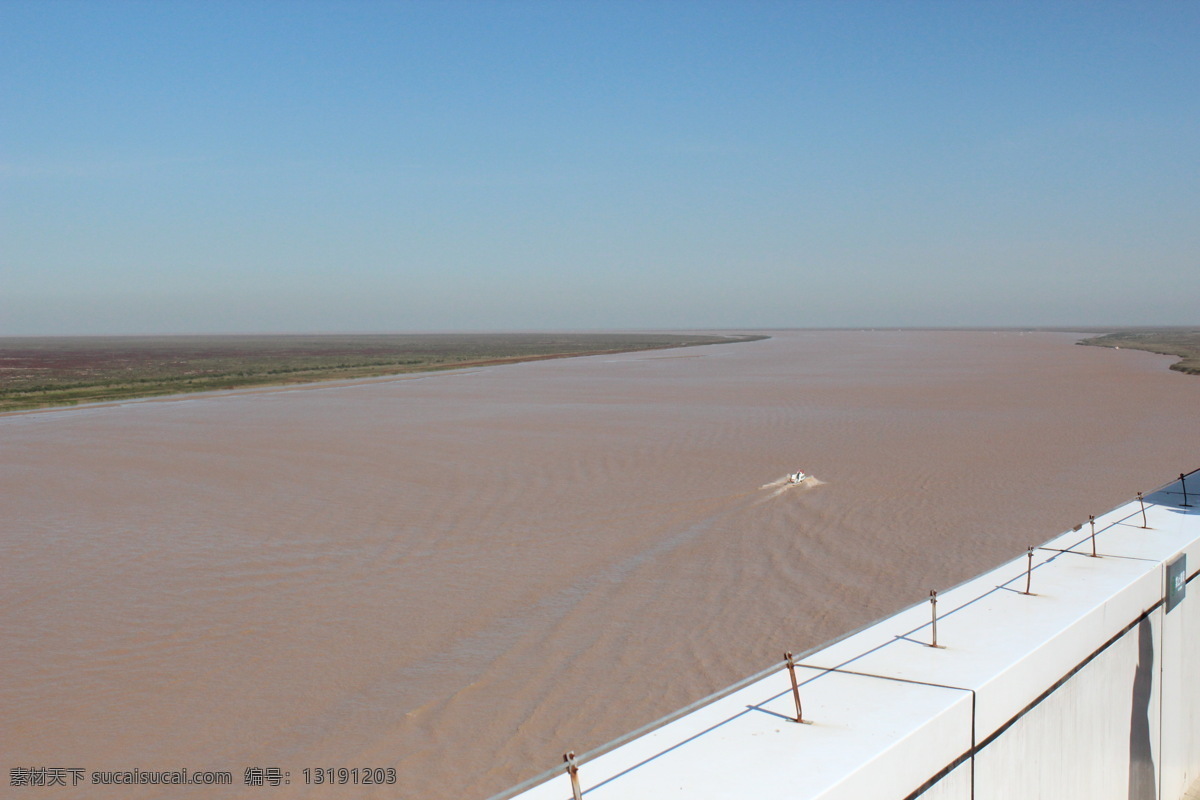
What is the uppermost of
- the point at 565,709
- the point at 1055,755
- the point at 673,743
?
the point at 673,743

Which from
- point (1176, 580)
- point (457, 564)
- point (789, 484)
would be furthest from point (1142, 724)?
point (789, 484)

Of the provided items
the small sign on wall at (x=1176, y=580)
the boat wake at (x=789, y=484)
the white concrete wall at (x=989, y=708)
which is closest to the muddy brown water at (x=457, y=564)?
the boat wake at (x=789, y=484)

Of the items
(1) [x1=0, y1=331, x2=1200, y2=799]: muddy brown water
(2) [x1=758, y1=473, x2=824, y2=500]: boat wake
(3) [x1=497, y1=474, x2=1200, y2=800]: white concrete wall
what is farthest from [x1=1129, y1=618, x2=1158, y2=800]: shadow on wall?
(2) [x1=758, y1=473, x2=824, y2=500]: boat wake

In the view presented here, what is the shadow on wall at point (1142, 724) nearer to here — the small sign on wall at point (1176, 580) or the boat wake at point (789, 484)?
the small sign on wall at point (1176, 580)

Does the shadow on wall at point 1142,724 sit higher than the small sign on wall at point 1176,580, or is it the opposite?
the small sign on wall at point 1176,580

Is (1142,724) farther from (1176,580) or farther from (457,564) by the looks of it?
(457,564)

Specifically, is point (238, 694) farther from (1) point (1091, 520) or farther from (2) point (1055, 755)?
(1) point (1091, 520)

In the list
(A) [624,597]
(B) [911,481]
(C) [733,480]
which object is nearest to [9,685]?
(A) [624,597]
